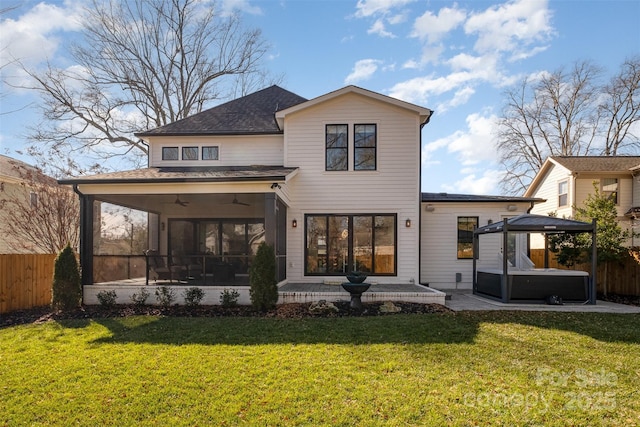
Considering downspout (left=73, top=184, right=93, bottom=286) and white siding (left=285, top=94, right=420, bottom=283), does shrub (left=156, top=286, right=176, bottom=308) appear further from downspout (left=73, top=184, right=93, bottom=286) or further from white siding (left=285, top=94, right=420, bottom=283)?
white siding (left=285, top=94, right=420, bottom=283)

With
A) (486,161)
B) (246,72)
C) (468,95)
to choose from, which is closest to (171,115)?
(246,72)

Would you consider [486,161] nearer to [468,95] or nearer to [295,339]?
[468,95]

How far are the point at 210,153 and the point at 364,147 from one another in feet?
18.8

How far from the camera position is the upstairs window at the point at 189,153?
1287 centimetres

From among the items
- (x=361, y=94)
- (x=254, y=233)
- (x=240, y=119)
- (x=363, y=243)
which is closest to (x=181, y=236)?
(x=254, y=233)

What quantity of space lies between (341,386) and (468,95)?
38.1ft

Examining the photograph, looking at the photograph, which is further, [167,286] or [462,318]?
[167,286]

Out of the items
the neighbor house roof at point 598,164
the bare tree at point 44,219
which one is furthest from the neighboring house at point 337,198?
the neighbor house roof at point 598,164

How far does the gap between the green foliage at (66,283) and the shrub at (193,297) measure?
2632 millimetres

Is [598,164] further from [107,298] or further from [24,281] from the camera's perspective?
[24,281]

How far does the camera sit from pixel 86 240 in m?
9.27

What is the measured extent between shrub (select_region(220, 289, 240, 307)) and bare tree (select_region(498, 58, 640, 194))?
2554 centimetres

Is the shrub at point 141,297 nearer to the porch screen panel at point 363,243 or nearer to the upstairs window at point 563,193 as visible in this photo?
the porch screen panel at point 363,243

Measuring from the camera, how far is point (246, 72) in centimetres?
2242
